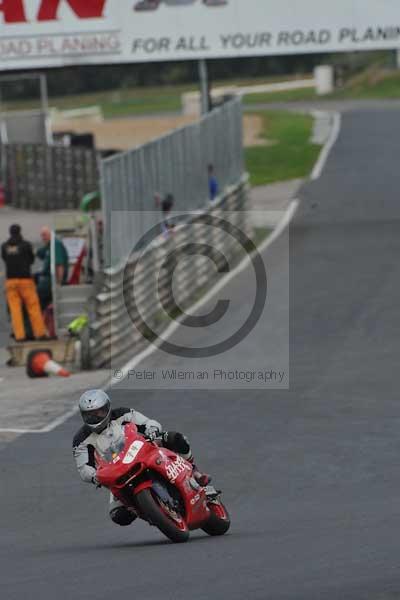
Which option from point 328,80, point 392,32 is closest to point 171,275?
point 392,32

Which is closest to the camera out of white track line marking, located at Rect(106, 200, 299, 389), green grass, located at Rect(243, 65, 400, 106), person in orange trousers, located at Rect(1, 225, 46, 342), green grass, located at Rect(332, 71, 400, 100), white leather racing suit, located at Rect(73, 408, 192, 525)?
white leather racing suit, located at Rect(73, 408, 192, 525)

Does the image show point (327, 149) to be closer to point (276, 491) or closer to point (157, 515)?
point (276, 491)

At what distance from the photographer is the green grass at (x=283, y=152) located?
4222 centimetres

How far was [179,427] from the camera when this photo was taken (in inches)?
573

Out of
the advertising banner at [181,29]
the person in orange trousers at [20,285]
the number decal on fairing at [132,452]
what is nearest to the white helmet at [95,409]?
the number decal on fairing at [132,452]

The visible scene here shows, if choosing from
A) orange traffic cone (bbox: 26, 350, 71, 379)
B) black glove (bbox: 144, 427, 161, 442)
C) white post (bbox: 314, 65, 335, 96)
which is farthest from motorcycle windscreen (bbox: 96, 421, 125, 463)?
white post (bbox: 314, 65, 335, 96)

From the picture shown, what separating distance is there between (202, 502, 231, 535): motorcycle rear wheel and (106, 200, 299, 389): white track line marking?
291 inches

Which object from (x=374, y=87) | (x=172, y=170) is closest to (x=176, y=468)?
(x=172, y=170)

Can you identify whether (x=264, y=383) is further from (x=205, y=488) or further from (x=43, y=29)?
(x=43, y=29)

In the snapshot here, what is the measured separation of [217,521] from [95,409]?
126cm

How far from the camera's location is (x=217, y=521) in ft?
32.2

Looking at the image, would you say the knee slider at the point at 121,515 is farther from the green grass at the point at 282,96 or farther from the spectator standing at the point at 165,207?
the green grass at the point at 282,96

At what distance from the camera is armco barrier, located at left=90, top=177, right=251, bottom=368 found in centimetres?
1891

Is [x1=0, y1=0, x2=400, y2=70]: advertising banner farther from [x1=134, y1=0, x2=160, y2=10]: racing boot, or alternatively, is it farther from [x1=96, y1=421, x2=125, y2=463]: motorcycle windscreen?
[x1=96, y1=421, x2=125, y2=463]: motorcycle windscreen
